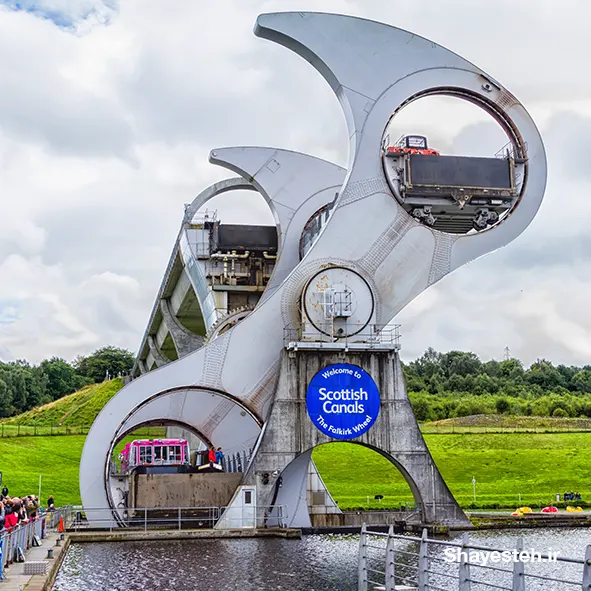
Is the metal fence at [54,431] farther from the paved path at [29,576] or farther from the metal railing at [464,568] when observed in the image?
the metal railing at [464,568]

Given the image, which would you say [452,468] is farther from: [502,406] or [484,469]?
[502,406]

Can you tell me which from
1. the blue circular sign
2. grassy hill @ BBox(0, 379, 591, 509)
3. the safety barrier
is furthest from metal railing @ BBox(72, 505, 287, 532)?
grassy hill @ BBox(0, 379, 591, 509)

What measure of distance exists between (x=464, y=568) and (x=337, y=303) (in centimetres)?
2019

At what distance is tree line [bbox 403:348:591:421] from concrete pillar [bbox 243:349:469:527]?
48.6 metres

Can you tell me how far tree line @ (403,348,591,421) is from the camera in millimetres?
76438

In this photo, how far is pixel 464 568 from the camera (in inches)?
424

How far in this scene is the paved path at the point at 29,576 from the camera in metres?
14.8

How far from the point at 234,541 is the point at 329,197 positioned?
2130cm

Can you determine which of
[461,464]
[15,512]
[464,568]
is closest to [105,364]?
[461,464]

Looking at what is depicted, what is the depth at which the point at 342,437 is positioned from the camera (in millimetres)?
28750

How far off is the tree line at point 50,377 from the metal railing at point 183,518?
81.2 m

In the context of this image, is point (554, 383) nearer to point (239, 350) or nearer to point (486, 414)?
point (486, 414)

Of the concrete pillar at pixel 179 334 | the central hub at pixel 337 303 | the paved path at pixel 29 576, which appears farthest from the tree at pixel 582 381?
the paved path at pixel 29 576

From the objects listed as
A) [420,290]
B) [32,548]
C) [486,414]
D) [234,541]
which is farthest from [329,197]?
[486,414]
